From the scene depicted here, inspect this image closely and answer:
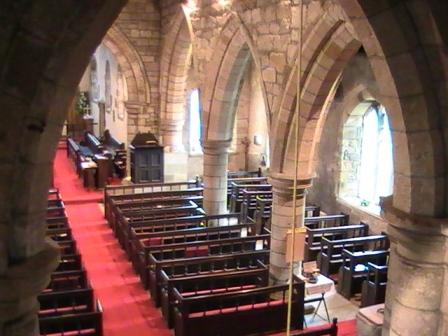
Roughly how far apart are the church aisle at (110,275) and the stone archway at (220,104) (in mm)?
2643

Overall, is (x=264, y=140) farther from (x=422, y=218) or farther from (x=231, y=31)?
(x=422, y=218)

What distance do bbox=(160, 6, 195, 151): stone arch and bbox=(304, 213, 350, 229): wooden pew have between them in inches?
243

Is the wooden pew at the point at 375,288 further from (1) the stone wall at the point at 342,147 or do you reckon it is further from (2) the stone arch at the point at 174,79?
(2) the stone arch at the point at 174,79

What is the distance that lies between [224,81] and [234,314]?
5.68 meters

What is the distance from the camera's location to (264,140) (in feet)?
61.7

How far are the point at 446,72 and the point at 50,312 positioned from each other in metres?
5.54

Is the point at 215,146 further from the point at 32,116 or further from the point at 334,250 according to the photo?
the point at 32,116

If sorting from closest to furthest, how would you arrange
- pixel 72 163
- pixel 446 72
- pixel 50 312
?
pixel 446 72, pixel 50 312, pixel 72 163

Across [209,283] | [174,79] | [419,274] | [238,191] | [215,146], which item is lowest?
[209,283]

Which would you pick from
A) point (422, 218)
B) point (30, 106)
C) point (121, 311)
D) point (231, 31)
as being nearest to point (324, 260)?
point (121, 311)

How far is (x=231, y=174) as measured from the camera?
1708 cm

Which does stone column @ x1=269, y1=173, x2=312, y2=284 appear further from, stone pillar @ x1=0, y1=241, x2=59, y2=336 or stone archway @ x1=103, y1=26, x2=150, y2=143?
stone archway @ x1=103, y1=26, x2=150, y2=143

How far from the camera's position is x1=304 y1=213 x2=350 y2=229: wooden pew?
12259 mm

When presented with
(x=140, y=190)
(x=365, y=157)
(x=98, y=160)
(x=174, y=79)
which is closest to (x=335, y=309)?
(x=365, y=157)
